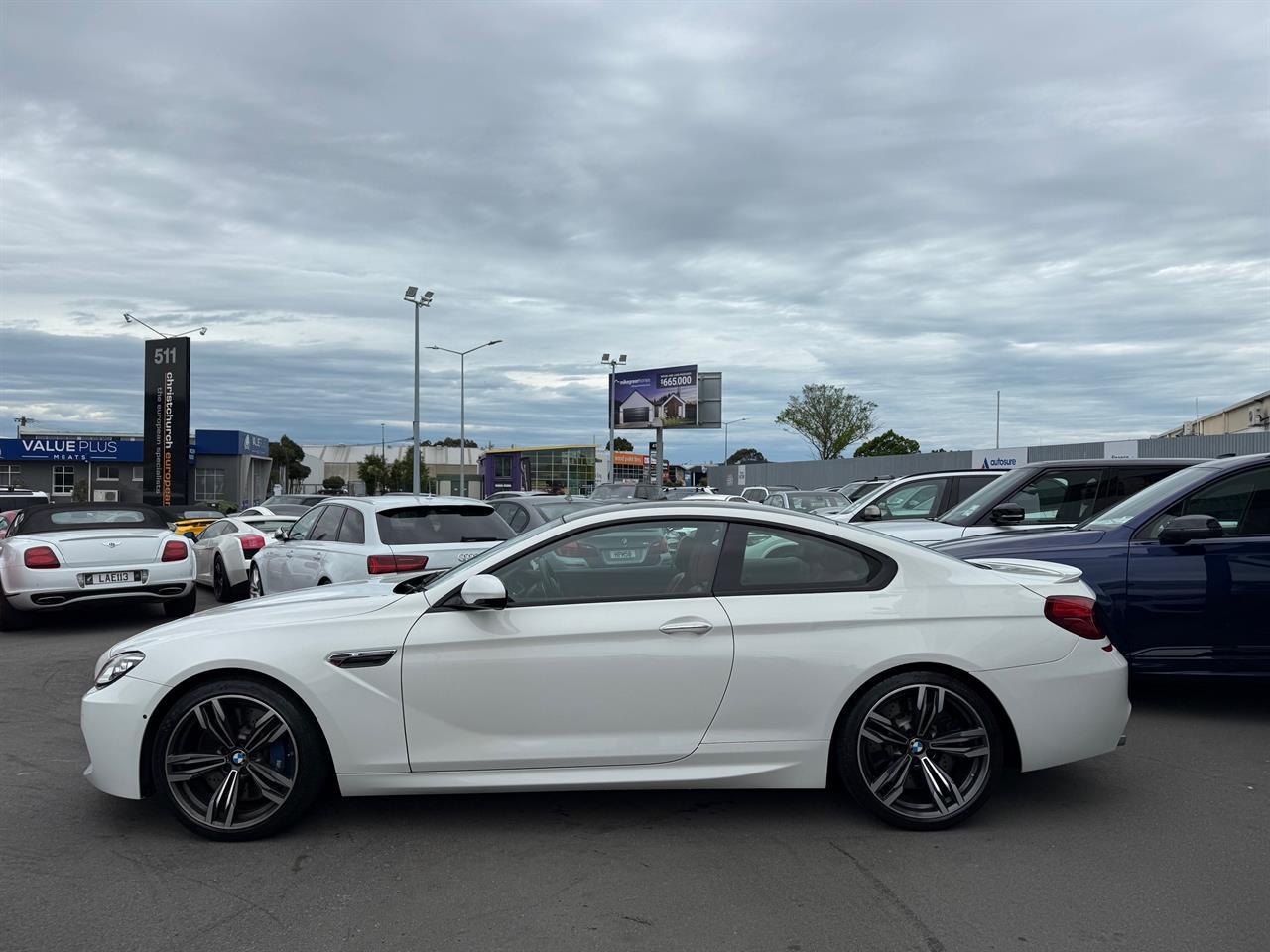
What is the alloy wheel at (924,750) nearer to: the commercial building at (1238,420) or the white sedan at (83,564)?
the white sedan at (83,564)

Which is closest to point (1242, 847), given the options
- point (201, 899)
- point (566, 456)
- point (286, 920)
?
point (286, 920)

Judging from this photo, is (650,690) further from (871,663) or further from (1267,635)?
(1267,635)

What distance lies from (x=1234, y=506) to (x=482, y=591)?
16.7 feet

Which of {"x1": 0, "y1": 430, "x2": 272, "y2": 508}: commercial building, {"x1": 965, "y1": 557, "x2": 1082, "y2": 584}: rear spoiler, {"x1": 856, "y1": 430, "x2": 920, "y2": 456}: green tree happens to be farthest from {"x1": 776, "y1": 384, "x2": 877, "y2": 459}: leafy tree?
→ {"x1": 965, "y1": 557, "x2": 1082, "y2": 584}: rear spoiler

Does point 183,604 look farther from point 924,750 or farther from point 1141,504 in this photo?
point 1141,504

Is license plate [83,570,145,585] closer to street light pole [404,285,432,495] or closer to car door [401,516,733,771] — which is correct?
car door [401,516,733,771]

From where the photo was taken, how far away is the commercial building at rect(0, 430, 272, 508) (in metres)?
67.1

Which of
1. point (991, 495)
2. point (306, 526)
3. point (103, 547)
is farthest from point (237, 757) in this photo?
point (991, 495)

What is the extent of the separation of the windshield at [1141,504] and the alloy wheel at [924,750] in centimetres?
292

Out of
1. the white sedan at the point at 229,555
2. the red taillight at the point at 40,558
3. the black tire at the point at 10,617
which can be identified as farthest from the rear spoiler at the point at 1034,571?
the black tire at the point at 10,617

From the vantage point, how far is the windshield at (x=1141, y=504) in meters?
6.64

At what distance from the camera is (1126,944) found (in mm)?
3354

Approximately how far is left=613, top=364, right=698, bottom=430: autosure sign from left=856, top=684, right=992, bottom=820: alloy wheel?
194 feet

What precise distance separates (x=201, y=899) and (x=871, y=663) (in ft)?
9.28
